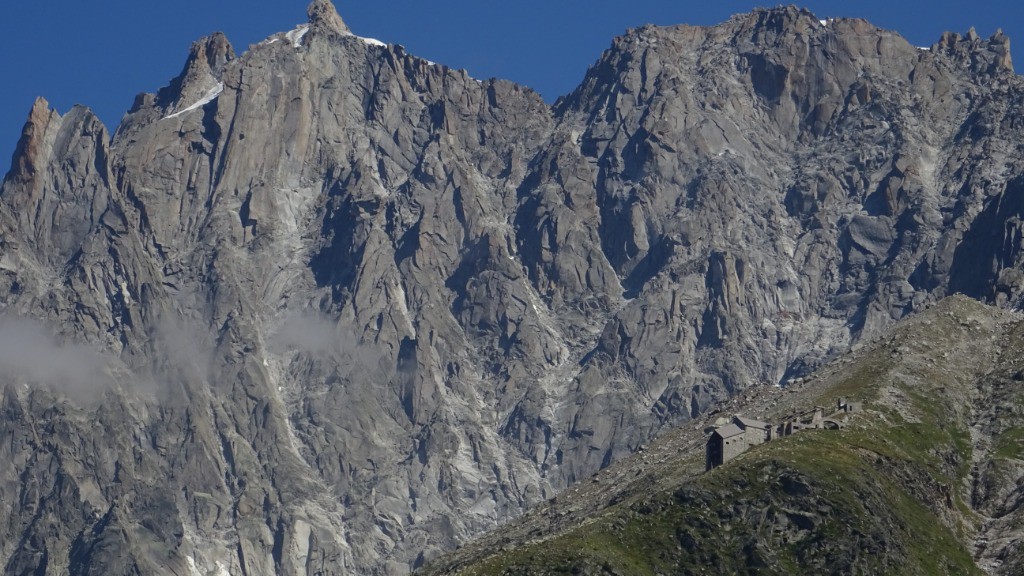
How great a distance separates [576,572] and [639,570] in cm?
841

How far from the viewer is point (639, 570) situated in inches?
7844

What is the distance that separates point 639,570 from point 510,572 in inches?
456

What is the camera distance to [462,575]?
198625mm

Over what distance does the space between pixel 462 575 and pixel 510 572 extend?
5.82m

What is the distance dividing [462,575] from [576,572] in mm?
10875

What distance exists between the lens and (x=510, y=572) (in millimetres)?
194375

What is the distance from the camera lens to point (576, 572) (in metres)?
193

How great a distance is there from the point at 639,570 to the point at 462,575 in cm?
1443
